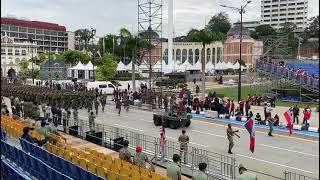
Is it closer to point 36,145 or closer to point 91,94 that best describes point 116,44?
point 91,94

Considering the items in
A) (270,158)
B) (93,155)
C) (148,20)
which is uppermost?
(148,20)

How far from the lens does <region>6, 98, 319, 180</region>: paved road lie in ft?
56.5

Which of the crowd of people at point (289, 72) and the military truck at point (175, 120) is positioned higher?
the crowd of people at point (289, 72)

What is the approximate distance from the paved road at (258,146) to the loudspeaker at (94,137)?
4.52 metres

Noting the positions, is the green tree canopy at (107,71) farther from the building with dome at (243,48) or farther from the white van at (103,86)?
the building with dome at (243,48)

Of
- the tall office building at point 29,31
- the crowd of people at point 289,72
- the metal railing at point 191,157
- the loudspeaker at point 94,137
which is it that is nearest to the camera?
the metal railing at point 191,157

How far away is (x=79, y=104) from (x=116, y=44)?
71.6 m

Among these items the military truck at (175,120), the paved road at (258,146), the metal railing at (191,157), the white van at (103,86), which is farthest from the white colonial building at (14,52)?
the metal railing at (191,157)

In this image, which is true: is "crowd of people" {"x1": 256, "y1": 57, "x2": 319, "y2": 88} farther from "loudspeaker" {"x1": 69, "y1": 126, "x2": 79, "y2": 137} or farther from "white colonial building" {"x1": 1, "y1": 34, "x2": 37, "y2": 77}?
"white colonial building" {"x1": 1, "y1": 34, "x2": 37, "y2": 77}

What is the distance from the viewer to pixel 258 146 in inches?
849

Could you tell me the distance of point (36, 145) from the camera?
13.8m

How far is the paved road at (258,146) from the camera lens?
17.2 metres

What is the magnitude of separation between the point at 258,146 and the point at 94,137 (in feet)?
27.8

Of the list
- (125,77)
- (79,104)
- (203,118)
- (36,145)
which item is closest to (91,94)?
(79,104)
